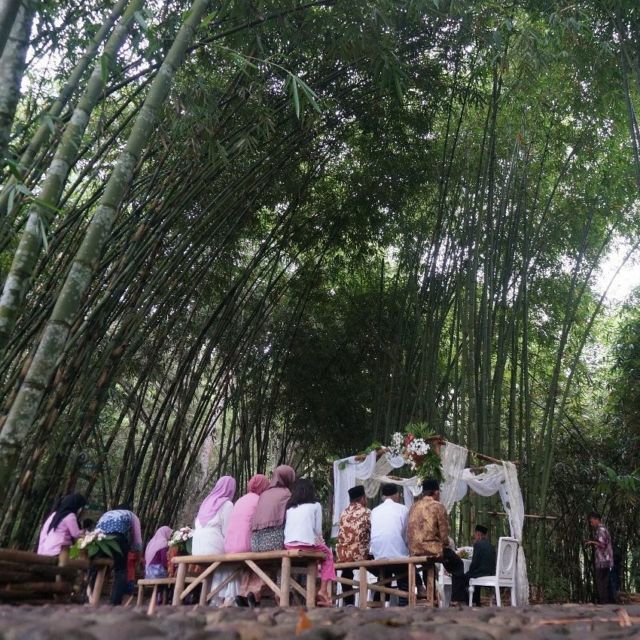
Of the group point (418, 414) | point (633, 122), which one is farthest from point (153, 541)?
point (633, 122)

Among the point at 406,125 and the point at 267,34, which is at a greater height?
the point at 406,125

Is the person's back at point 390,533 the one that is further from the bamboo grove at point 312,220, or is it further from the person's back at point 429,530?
the bamboo grove at point 312,220

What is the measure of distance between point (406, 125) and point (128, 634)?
6469 millimetres

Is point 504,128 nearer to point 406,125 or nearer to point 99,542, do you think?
point 406,125

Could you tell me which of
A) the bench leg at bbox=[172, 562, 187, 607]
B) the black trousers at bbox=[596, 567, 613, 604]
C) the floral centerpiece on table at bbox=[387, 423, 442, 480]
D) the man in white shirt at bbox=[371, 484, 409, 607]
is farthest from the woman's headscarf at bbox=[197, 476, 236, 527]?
the black trousers at bbox=[596, 567, 613, 604]

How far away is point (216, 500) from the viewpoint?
4.00m

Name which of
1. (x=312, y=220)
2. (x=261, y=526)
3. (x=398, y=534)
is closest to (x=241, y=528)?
(x=261, y=526)

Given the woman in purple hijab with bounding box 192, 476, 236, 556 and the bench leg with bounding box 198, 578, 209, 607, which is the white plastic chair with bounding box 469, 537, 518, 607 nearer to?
the woman in purple hijab with bounding box 192, 476, 236, 556

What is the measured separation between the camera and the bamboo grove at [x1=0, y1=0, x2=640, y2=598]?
3.42 metres

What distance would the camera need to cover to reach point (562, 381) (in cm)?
1017

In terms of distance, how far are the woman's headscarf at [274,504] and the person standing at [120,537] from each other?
3.55ft

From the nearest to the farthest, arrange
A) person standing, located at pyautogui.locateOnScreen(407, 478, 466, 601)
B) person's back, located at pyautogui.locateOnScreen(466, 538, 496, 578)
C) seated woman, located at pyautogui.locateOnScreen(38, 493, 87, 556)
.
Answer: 1. seated woman, located at pyautogui.locateOnScreen(38, 493, 87, 556)
2. person standing, located at pyautogui.locateOnScreen(407, 478, 466, 601)
3. person's back, located at pyautogui.locateOnScreen(466, 538, 496, 578)

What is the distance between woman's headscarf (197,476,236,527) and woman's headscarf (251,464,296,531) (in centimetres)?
37

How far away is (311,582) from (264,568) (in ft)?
1.13
